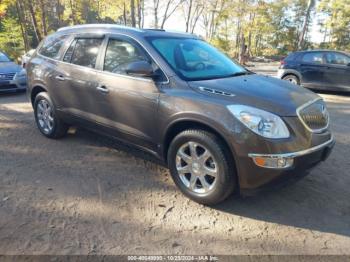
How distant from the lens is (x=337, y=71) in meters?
10.6

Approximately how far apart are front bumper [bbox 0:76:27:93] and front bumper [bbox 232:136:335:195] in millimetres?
8158

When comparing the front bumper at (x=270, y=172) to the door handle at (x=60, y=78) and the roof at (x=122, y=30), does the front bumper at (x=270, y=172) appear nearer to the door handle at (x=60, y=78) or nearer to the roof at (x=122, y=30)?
the roof at (x=122, y=30)

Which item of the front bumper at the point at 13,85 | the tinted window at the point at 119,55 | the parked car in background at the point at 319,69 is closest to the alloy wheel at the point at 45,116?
the tinted window at the point at 119,55

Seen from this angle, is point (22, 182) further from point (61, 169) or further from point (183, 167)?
point (183, 167)

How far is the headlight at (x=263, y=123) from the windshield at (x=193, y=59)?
2.85 ft

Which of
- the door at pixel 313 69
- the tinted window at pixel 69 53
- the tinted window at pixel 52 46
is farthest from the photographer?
the door at pixel 313 69

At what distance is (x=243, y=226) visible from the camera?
10.7ft

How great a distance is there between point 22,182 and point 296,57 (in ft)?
33.3

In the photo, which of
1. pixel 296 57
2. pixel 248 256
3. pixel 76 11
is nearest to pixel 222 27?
pixel 76 11

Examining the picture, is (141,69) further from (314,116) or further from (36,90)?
(36,90)

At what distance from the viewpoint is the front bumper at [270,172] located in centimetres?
310

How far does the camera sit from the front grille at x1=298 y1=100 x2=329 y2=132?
10.8 ft

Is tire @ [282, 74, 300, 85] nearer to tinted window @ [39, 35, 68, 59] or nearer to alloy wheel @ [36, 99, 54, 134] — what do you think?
tinted window @ [39, 35, 68, 59]

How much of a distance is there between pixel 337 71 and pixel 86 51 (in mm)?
8766
